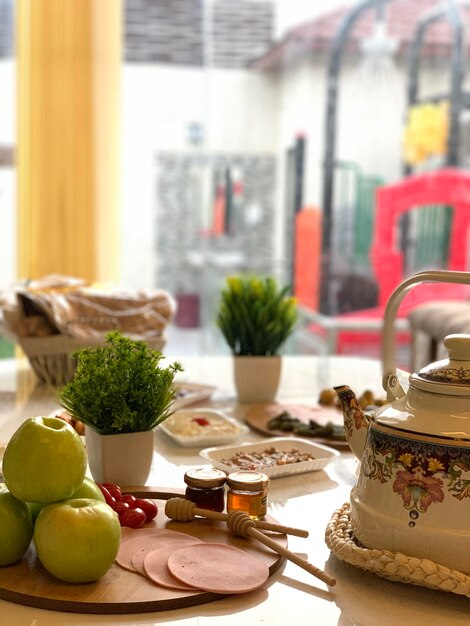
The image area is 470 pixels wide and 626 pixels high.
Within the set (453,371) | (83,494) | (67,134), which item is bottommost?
(83,494)

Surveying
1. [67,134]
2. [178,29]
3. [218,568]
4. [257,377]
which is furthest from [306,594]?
[178,29]

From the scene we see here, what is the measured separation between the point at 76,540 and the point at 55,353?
112cm

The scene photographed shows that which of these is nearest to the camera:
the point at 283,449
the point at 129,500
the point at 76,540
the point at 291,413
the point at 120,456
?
the point at 76,540

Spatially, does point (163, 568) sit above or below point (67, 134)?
below

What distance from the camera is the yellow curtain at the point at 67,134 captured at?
4.29m

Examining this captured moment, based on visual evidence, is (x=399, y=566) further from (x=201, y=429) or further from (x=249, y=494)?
(x=201, y=429)

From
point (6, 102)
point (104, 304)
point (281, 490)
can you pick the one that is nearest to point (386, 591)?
point (281, 490)

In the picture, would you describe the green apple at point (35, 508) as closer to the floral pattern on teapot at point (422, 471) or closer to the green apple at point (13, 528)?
the green apple at point (13, 528)

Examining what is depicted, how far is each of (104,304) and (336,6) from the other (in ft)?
10.1

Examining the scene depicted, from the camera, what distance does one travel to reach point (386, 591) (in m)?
0.99

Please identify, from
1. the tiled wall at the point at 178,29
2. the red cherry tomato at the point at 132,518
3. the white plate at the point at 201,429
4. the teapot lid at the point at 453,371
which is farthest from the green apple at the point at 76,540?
the tiled wall at the point at 178,29

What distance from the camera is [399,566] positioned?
96cm

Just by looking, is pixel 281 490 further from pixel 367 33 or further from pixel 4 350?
pixel 367 33

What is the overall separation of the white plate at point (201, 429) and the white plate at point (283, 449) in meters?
0.11
